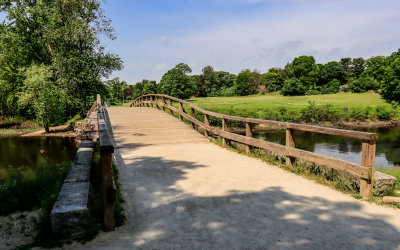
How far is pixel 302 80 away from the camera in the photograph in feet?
245

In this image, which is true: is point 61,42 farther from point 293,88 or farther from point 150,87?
point 150,87

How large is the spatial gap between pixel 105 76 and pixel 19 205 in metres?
28.0

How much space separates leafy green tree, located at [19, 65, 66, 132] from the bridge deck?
69.7 feet

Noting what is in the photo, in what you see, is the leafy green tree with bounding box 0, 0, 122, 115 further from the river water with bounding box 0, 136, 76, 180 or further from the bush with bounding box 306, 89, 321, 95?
the bush with bounding box 306, 89, 321, 95

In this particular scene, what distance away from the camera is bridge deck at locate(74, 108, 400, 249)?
10.2 feet

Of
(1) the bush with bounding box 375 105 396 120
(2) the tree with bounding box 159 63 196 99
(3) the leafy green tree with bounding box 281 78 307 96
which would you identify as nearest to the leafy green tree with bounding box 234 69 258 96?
(3) the leafy green tree with bounding box 281 78 307 96

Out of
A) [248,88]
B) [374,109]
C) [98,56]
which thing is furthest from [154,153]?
[248,88]

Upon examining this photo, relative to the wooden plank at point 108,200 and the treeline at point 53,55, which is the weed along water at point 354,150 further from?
the treeline at point 53,55

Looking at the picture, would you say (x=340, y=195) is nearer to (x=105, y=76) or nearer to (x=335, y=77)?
(x=105, y=76)

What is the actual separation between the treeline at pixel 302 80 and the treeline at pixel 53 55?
37040 mm

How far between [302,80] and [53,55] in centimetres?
6263

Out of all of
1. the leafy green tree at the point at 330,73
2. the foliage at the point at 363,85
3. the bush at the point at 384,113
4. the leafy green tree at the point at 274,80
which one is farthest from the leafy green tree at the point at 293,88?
the bush at the point at 384,113

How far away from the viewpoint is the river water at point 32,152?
45.6 feet

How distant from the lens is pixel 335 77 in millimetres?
83812
